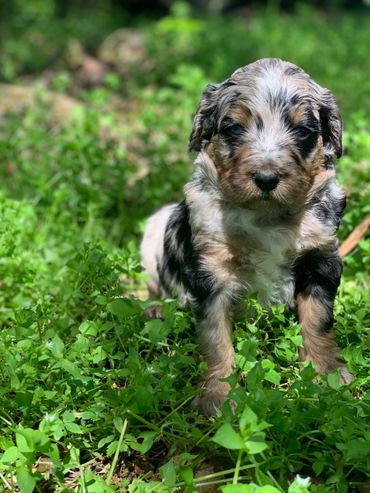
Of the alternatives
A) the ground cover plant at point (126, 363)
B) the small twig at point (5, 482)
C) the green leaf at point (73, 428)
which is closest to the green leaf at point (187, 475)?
the ground cover plant at point (126, 363)

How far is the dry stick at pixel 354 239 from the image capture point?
17.9 ft

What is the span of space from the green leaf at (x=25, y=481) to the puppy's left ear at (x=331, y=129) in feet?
7.54

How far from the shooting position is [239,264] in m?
4.08

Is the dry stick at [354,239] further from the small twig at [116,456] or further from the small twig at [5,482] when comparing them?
the small twig at [5,482]

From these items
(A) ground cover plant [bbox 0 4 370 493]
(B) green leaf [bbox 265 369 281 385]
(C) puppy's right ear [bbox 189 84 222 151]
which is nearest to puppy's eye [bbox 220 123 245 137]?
(C) puppy's right ear [bbox 189 84 222 151]

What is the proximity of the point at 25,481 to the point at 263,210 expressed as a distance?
180cm

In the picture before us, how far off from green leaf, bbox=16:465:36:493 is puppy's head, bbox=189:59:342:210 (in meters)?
1.68

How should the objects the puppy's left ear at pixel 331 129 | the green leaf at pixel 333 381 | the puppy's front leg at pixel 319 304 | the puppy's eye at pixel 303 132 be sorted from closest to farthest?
1. the green leaf at pixel 333 381
2. the puppy's eye at pixel 303 132
3. the puppy's front leg at pixel 319 304
4. the puppy's left ear at pixel 331 129

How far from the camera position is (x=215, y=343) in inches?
154

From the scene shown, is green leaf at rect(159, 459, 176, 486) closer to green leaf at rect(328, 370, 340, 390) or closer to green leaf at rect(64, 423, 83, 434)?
green leaf at rect(64, 423, 83, 434)

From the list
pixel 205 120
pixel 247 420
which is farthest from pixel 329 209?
pixel 247 420

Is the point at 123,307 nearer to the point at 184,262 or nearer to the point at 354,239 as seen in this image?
the point at 184,262

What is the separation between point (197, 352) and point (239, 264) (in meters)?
0.52

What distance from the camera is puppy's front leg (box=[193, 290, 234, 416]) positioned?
380 centimetres
